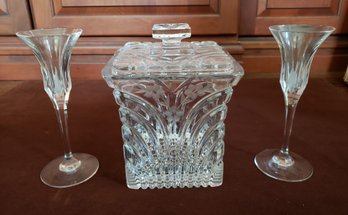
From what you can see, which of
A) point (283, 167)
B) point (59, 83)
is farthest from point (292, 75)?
point (59, 83)

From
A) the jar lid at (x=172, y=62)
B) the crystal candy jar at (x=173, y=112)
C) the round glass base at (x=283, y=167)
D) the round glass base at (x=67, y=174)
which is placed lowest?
the round glass base at (x=283, y=167)

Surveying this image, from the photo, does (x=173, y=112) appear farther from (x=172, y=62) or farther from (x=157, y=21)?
(x=157, y=21)

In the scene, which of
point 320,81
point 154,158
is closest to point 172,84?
point 154,158

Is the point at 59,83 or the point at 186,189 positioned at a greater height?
the point at 59,83

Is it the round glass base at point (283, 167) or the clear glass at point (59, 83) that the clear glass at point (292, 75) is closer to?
A: the round glass base at point (283, 167)

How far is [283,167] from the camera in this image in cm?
38

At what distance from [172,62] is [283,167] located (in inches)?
7.7

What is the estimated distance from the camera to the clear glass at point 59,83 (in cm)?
33

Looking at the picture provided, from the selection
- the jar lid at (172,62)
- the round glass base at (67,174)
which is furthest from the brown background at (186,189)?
the jar lid at (172,62)

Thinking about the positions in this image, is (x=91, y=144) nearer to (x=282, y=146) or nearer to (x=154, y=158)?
(x=154, y=158)

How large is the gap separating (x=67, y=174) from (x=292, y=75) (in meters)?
0.30

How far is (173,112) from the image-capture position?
1.13ft

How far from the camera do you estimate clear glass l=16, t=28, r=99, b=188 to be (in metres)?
0.33

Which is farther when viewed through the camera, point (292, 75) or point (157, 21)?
point (157, 21)
